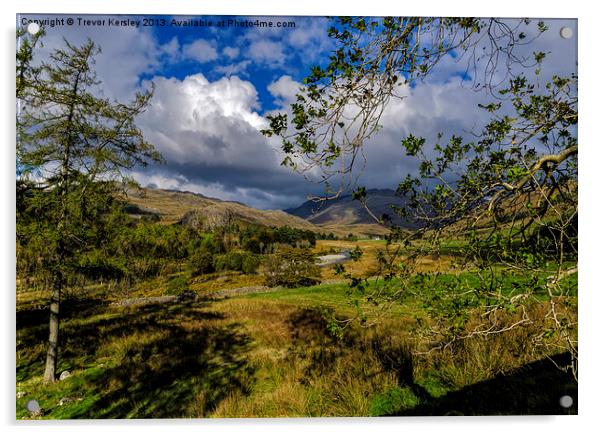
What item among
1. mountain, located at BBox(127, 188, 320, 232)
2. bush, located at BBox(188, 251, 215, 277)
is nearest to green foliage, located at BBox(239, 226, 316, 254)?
mountain, located at BBox(127, 188, 320, 232)

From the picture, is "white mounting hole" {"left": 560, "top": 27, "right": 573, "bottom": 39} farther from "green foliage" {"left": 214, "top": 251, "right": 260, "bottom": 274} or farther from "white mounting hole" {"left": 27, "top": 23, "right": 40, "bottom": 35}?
"white mounting hole" {"left": 27, "top": 23, "right": 40, "bottom": 35}

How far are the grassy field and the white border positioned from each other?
14cm

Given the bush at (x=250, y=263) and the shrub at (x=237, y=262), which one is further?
the bush at (x=250, y=263)

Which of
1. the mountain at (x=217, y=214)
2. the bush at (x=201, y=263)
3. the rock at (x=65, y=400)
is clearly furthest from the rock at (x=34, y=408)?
the mountain at (x=217, y=214)

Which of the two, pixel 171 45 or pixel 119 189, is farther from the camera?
pixel 119 189

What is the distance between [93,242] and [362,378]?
4407mm

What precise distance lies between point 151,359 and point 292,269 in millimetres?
3656

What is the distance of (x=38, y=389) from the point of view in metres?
4.23

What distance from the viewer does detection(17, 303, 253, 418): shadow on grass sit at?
4234 millimetres
